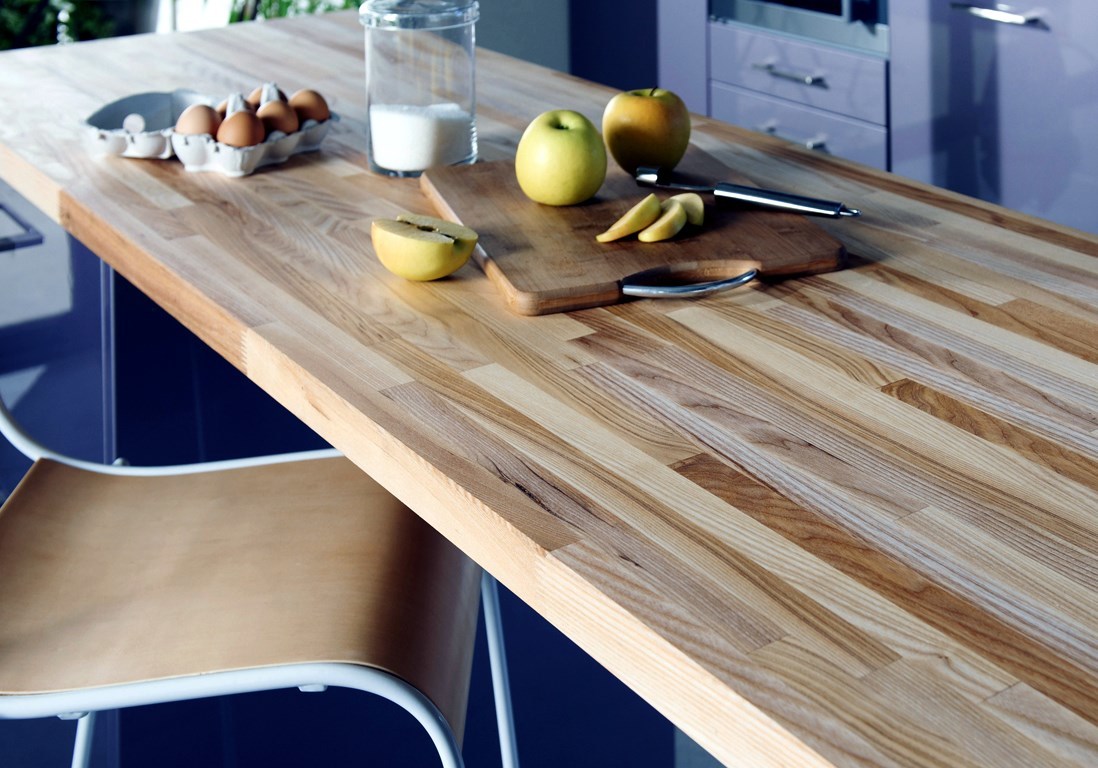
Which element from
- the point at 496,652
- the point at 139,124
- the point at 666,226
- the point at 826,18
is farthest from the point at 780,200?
the point at 826,18

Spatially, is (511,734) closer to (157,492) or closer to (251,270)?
(157,492)

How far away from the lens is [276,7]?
4.64 meters

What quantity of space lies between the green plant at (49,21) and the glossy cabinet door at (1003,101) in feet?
11.8

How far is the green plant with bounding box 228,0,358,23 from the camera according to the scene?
452 centimetres

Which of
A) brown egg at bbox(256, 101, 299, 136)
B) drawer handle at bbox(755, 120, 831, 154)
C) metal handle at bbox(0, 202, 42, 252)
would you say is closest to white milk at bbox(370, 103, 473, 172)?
brown egg at bbox(256, 101, 299, 136)

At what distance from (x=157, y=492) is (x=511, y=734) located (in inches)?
18.8

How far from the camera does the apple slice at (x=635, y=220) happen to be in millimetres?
1184

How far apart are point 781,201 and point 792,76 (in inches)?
75.6

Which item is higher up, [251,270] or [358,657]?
[251,270]

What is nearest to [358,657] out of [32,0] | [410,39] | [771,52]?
[410,39]

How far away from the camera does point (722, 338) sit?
40.9 inches

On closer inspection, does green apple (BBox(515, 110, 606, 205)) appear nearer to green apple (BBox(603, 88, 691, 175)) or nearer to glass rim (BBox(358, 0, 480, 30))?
green apple (BBox(603, 88, 691, 175))

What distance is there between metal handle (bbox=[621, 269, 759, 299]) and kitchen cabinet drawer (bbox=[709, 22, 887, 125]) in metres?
1.93

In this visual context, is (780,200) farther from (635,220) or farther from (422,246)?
(422,246)
